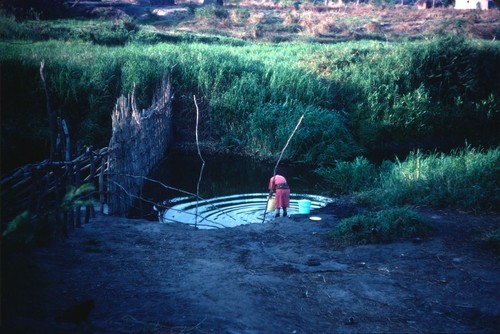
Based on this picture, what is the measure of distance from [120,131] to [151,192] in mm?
2574

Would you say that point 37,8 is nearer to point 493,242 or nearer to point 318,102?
point 318,102

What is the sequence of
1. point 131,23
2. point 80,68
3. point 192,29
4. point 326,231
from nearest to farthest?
point 326,231 < point 80,68 < point 131,23 < point 192,29

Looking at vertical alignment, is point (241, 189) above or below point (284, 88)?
below

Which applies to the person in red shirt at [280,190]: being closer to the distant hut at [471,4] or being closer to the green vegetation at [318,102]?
the green vegetation at [318,102]

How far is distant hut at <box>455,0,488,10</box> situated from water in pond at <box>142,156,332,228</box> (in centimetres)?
3090

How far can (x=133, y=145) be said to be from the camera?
9625 millimetres

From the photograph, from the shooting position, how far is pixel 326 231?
796 cm

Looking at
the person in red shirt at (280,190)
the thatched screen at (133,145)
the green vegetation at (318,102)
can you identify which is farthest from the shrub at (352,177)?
the thatched screen at (133,145)

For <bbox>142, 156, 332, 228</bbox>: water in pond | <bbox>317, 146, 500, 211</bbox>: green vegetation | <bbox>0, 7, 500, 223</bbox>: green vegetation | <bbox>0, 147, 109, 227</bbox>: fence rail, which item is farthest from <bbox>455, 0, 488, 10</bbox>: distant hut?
<bbox>0, 147, 109, 227</bbox>: fence rail

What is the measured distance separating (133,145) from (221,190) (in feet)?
8.79

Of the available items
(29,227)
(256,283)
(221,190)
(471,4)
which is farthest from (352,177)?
(471,4)

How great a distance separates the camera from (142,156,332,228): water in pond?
31.1ft

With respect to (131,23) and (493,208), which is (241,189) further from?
(131,23)

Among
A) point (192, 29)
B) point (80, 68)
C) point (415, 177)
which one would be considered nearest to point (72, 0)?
point (192, 29)
